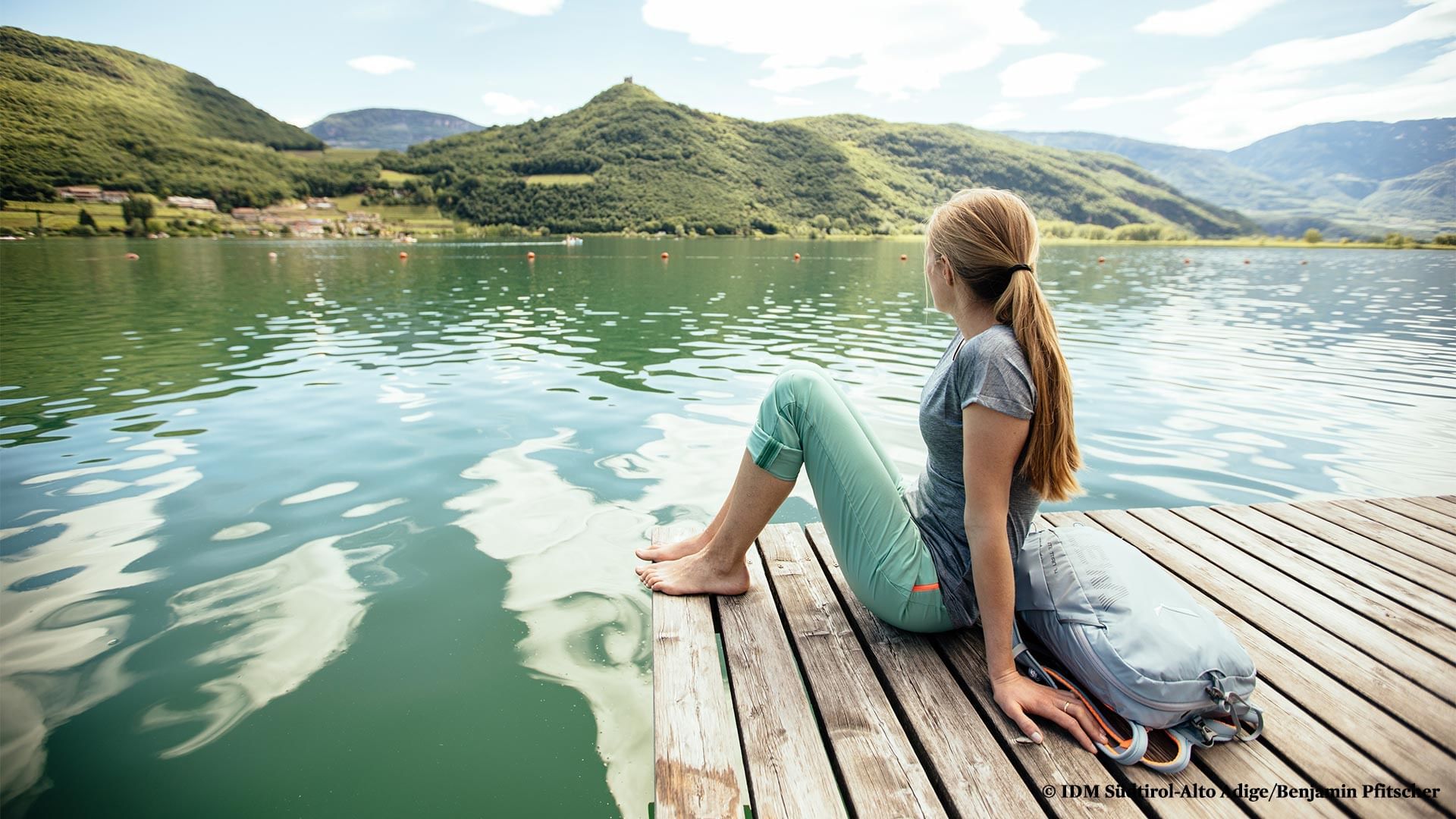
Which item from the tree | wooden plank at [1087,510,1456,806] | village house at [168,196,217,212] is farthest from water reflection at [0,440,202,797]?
village house at [168,196,217,212]

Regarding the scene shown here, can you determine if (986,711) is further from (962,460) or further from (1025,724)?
(962,460)

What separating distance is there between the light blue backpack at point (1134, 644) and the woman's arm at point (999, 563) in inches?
4.8

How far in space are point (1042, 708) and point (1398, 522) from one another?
3852 mm

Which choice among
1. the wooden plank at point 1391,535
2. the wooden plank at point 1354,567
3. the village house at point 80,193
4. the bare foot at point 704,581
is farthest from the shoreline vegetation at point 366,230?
the wooden plank at point 1391,535

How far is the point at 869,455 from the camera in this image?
2516 millimetres

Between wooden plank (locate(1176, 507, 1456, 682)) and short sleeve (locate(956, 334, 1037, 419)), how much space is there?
193 centimetres

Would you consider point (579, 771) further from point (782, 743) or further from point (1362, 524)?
point (1362, 524)

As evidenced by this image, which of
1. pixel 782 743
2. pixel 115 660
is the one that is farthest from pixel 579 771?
pixel 115 660

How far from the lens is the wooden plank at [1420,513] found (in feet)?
13.6

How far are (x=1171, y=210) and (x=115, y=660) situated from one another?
230918mm

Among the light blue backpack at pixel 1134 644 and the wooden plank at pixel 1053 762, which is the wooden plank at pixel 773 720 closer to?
the wooden plank at pixel 1053 762

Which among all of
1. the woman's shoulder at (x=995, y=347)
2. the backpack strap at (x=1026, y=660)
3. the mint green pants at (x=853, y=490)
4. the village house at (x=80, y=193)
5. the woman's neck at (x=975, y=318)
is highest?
the village house at (x=80, y=193)

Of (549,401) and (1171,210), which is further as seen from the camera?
(1171,210)

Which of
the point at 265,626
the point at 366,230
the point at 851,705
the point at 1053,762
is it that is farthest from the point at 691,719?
the point at 366,230
